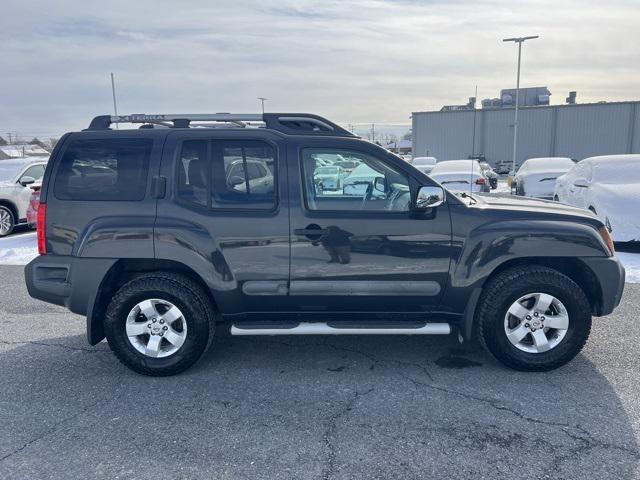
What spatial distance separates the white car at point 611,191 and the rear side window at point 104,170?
6715 mm

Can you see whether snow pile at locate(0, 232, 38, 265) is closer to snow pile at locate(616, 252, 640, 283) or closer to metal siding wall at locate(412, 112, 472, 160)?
snow pile at locate(616, 252, 640, 283)

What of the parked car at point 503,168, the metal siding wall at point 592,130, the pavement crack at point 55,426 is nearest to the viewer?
the pavement crack at point 55,426

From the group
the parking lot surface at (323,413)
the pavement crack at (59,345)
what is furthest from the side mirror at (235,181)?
the pavement crack at (59,345)

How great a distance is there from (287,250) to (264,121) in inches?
41.6

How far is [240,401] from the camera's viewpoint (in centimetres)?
371

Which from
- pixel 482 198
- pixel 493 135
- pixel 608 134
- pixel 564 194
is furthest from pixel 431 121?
pixel 482 198

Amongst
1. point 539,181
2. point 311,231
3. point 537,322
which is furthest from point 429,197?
Result: point 539,181

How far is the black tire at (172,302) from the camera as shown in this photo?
4039 millimetres

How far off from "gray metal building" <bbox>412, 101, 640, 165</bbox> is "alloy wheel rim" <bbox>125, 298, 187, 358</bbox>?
38.2 m

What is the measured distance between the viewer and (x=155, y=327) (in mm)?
4090

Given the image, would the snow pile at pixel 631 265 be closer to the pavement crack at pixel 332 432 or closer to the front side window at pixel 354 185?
the front side window at pixel 354 185

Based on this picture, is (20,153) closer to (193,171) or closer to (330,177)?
(193,171)

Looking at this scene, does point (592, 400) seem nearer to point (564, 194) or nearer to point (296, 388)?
point (296, 388)

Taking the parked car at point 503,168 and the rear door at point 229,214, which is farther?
the parked car at point 503,168
